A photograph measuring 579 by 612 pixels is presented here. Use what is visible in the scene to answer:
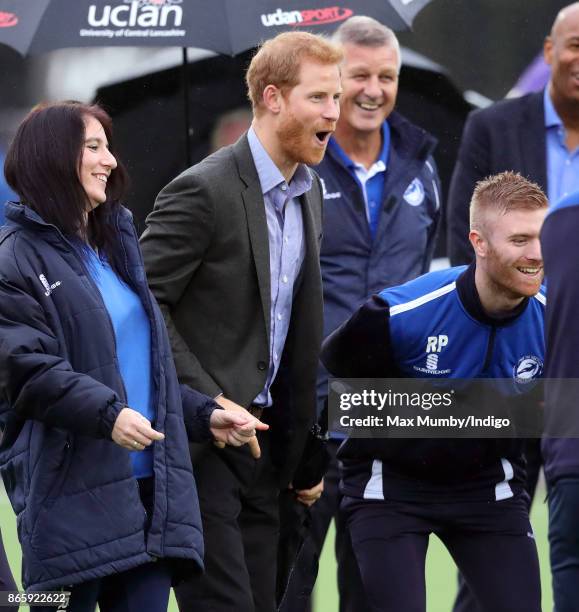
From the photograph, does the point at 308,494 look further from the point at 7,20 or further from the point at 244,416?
the point at 7,20

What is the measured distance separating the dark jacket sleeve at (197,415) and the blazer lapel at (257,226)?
1.26 feet

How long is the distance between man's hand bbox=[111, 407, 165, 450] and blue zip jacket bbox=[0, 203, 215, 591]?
0.07 ft

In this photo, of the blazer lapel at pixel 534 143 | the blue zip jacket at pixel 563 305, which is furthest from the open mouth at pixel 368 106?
the blue zip jacket at pixel 563 305

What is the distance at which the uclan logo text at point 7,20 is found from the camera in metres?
7.34

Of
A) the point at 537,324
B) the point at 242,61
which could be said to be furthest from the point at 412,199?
the point at 242,61

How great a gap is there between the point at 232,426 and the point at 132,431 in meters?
0.62

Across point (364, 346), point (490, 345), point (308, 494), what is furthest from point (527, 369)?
point (308, 494)

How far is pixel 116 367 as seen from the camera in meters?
4.21

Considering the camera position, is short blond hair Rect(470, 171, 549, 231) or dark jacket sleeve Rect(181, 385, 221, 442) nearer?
dark jacket sleeve Rect(181, 385, 221, 442)

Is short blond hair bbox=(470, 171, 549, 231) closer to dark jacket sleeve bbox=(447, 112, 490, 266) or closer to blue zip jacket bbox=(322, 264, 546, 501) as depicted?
blue zip jacket bbox=(322, 264, 546, 501)

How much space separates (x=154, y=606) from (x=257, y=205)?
130cm

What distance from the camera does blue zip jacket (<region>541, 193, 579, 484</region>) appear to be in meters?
3.72

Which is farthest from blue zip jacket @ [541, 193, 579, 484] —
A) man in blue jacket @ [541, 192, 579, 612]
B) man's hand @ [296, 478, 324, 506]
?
man's hand @ [296, 478, 324, 506]

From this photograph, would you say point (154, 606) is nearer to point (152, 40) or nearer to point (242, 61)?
point (152, 40)
